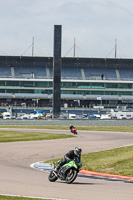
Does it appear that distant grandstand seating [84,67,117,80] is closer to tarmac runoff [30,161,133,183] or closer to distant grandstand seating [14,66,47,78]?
distant grandstand seating [14,66,47,78]

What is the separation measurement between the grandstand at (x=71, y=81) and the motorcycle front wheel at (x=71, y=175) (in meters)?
105

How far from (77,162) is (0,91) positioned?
357 feet

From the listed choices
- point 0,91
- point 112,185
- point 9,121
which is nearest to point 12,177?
point 112,185

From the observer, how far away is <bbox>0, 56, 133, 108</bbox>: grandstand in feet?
404

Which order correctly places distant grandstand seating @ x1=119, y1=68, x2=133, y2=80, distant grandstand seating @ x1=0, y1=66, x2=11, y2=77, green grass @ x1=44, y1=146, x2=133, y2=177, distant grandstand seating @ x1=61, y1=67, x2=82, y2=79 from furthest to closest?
distant grandstand seating @ x1=119, y1=68, x2=133, y2=80, distant grandstand seating @ x1=61, y1=67, x2=82, y2=79, distant grandstand seating @ x1=0, y1=66, x2=11, y2=77, green grass @ x1=44, y1=146, x2=133, y2=177

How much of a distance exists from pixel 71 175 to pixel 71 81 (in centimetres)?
10864

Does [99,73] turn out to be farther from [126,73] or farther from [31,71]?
[31,71]

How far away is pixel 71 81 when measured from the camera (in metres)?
124

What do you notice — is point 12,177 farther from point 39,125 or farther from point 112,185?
point 39,125

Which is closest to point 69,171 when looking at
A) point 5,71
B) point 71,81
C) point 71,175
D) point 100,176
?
point 71,175

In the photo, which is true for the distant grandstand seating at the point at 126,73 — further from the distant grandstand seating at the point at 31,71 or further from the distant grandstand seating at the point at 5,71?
the distant grandstand seating at the point at 5,71

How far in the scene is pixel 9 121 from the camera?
71875 millimetres

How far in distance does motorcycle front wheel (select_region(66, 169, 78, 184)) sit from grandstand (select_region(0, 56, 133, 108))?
104761 millimetres

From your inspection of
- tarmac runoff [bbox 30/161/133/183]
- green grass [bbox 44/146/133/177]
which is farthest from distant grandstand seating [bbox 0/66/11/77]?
tarmac runoff [bbox 30/161/133/183]
